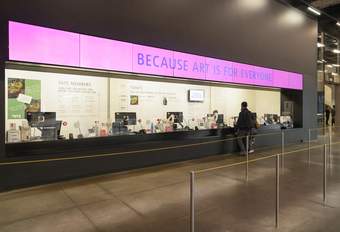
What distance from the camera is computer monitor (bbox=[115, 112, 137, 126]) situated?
7117mm

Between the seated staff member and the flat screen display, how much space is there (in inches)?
51.3

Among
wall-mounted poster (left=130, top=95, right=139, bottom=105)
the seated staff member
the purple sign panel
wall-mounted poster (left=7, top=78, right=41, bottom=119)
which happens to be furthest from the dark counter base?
the purple sign panel

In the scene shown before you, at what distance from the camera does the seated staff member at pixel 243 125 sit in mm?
8656

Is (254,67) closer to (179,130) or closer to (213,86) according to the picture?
(213,86)

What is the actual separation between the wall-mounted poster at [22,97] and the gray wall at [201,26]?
69cm

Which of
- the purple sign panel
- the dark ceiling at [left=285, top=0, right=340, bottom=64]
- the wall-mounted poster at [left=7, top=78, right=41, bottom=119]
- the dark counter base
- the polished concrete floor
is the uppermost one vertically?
the dark ceiling at [left=285, top=0, right=340, bottom=64]

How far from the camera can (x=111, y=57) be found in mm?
6312

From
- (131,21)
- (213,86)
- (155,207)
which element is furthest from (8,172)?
(213,86)

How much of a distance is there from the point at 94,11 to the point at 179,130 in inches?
148

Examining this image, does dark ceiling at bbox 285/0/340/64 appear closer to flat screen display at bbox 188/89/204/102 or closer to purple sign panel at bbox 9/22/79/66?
flat screen display at bbox 188/89/204/102

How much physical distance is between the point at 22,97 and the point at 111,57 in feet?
6.39

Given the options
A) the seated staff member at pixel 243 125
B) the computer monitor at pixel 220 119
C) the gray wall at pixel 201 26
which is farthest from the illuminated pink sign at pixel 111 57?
the computer monitor at pixel 220 119

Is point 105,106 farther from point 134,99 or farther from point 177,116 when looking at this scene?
point 177,116

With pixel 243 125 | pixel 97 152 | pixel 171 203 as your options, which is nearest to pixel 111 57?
pixel 97 152
